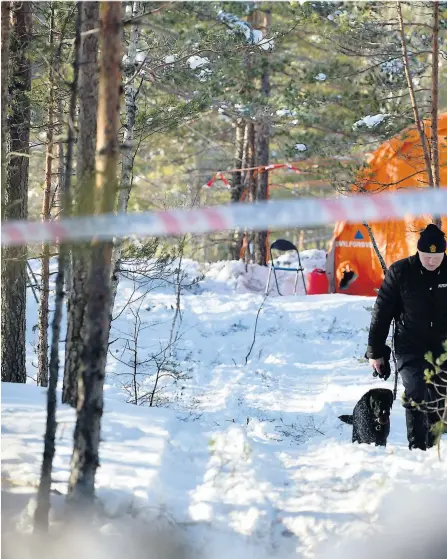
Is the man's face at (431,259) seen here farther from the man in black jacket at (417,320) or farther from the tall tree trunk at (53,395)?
the tall tree trunk at (53,395)

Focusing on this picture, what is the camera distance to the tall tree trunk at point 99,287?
3252 millimetres

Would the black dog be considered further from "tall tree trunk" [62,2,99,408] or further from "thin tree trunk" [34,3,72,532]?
"thin tree trunk" [34,3,72,532]

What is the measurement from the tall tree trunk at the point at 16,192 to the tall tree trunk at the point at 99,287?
14.1 ft

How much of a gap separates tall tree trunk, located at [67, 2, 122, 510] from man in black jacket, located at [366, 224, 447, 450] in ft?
8.41

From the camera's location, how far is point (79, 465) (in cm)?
330

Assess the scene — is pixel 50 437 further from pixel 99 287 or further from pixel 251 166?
pixel 251 166

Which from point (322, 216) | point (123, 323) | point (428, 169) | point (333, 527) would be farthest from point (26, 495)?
point (123, 323)

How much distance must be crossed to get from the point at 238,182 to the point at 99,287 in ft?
53.9

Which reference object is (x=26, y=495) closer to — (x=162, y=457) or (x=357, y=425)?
(x=162, y=457)

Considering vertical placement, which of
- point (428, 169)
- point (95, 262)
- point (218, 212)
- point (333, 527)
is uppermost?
point (428, 169)

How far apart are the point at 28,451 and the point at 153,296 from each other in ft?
35.4

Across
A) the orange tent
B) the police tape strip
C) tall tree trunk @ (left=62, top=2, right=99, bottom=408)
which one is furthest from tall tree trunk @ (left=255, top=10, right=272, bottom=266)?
the police tape strip

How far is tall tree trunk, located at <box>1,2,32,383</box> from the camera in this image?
736 centimetres

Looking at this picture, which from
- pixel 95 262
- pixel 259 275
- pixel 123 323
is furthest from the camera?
pixel 259 275
